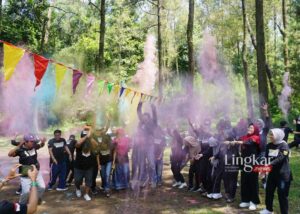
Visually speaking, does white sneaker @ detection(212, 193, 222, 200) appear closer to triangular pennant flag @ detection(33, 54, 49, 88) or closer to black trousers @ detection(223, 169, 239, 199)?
black trousers @ detection(223, 169, 239, 199)

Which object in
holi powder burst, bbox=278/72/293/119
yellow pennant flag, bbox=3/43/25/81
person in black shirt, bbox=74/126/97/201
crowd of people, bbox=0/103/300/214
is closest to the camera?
yellow pennant flag, bbox=3/43/25/81

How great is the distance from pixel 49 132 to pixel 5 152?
7.84 meters

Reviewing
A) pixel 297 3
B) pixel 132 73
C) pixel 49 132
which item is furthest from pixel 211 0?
pixel 49 132

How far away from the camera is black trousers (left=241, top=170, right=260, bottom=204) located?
27.5ft

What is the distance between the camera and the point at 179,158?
10.1m

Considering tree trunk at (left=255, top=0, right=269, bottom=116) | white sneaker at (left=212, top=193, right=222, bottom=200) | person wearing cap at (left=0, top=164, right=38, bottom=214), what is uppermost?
tree trunk at (left=255, top=0, right=269, bottom=116)

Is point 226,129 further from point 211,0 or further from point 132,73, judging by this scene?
point 132,73

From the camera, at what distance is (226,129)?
8.73m

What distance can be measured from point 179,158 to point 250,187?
2228 millimetres

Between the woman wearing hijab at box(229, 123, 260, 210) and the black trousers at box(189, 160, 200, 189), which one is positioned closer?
the woman wearing hijab at box(229, 123, 260, 210)

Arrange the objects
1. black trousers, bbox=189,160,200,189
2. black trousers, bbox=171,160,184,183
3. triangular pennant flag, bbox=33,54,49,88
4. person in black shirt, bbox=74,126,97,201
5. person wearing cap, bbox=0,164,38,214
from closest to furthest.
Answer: person wearing cap, bbox=0,164,38,214
triangular pennant flag, bbox=33,54,49,88
person in black shirt, bbox=74,126,97,201
black trousers, bbox=189,160,200,189
black trousers, bbox=171,160,184,183

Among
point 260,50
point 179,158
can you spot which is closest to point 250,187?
point 179,158

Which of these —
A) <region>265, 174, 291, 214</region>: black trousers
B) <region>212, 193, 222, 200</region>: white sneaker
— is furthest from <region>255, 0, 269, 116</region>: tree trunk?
<region>265, 174, 291, 214</region>: black trousers

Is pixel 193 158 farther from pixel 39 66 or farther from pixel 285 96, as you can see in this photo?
pixel 285 96
